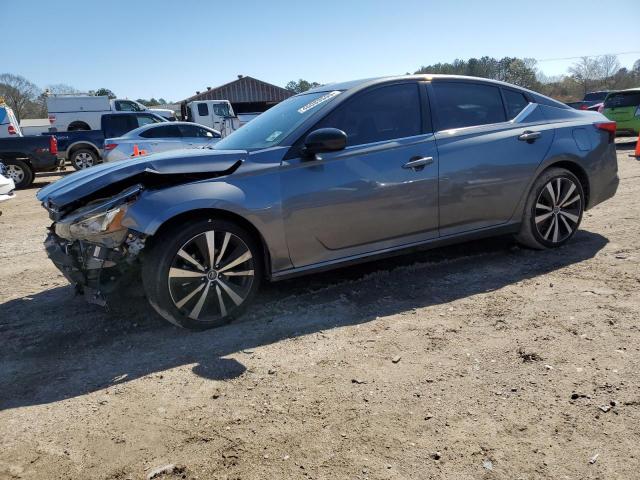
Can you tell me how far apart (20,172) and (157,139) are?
389 centimetres

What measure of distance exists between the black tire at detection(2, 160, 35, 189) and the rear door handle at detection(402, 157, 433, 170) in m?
12.1

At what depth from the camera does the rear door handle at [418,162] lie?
389 centimetres

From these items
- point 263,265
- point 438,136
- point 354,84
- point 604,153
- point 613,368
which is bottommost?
point 613,368

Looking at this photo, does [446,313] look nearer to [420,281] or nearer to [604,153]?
[420,281]

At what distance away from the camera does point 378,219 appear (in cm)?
381

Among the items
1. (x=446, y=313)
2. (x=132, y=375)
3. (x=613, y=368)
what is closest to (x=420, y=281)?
(x=446, y=313)

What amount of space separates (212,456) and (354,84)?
3.09 meters

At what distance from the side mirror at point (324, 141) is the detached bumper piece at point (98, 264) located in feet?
4.35

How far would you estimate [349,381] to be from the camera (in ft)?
8.90

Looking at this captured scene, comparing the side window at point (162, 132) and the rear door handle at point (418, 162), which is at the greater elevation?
the side window at point (162, 132)

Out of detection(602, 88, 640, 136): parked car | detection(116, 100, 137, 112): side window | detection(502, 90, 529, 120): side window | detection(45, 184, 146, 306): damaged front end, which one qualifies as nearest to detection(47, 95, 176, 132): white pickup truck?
detection(116, 100, 137, 112): side window

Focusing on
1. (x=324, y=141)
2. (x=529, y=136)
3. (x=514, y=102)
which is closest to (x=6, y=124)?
(x=324, y=141)

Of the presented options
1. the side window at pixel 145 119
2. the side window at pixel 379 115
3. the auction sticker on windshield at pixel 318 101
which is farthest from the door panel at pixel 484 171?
the side window at pixel 145 119

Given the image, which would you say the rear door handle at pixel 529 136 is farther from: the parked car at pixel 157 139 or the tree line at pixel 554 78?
the tree line at pixel 554 78
